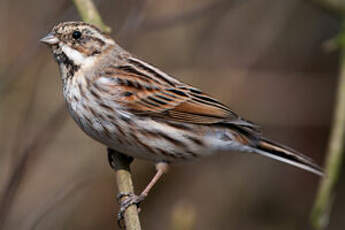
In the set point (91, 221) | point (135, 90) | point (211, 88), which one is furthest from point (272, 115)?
point (135, 90)

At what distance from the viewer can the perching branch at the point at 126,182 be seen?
4.36m

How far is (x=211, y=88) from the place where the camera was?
7.75 meters

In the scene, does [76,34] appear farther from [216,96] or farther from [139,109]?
[216,96]

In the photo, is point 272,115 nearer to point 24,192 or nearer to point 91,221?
point 91,221

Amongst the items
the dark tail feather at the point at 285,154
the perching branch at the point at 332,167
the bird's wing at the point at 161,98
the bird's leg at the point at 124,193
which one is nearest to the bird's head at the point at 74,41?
the bird's wing at the point at 161,98

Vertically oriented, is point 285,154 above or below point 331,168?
above

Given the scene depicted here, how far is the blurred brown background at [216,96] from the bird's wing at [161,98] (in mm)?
1586

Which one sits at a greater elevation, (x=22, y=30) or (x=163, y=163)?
(x=22, y=30)

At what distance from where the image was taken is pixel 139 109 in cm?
530

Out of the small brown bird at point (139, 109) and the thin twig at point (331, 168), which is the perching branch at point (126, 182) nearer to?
the small brown bird at point (139, 109)

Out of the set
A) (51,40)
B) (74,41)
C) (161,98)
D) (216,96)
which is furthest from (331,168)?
(216,96)

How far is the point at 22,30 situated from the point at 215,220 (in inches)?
139

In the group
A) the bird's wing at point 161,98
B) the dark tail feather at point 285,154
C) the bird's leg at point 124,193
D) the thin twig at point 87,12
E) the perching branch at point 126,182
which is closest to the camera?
the perching branch at point 126,182

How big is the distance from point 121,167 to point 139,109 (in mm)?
649
